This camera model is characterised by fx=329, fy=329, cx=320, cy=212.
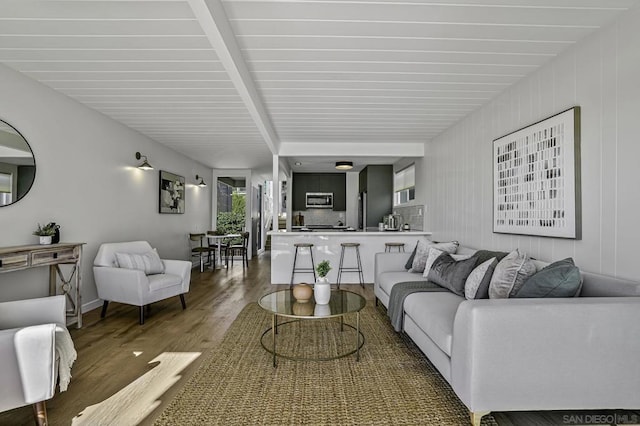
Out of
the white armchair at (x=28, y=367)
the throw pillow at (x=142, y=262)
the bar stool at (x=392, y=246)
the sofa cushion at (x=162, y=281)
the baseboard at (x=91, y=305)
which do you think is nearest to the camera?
the white armchair at (x=28, y=367)

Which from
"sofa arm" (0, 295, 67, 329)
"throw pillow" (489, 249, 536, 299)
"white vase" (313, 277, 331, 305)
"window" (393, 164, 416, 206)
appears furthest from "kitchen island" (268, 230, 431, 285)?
"sofa arm" (0, 295, 67, 329)

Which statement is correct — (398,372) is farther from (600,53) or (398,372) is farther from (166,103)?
(166,103)

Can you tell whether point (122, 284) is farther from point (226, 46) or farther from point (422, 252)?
point (422, 252)

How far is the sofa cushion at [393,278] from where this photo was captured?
3506mm

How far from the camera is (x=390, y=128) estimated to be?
483 cm

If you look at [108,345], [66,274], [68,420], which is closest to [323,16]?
[68,420]

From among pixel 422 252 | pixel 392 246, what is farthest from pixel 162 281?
pixel 392 246

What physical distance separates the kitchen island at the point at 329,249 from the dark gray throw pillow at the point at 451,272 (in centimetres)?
239

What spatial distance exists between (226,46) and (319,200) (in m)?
7.56

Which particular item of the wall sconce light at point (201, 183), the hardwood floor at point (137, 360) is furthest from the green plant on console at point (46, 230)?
the wall sconce light at point (201, 183)

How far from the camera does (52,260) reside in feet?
10.1

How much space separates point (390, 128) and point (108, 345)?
4249 millimetres

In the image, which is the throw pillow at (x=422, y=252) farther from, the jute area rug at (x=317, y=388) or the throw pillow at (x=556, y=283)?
the throw pillow at (x=556, y=283)

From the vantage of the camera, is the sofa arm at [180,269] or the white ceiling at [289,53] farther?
the sofa arm at [180,269]
